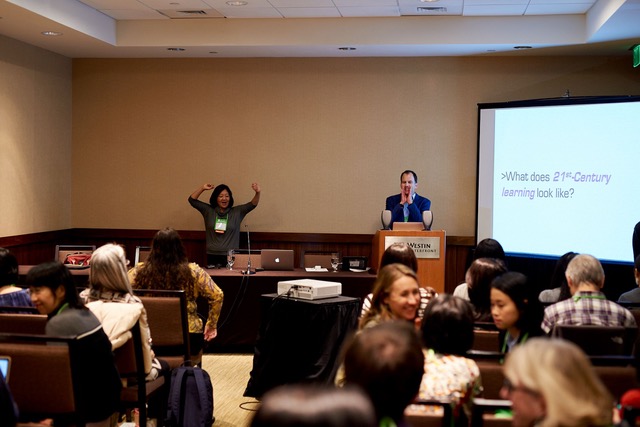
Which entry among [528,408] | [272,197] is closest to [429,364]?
[528,408]

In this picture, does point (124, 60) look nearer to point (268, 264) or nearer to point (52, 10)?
point (52, 10)

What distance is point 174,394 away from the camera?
4676 millimetres

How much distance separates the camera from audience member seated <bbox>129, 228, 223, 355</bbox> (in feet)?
17.6

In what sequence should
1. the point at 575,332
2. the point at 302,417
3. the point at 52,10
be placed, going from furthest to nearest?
the point at 52,10 < the point at 575,332 < the point at 302,417

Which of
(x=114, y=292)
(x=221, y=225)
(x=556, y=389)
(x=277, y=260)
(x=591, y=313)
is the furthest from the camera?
(x=221, y=225)

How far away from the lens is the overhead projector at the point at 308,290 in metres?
5.77

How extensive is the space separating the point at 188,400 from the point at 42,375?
148cm

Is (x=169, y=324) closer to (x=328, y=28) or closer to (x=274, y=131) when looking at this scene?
(x=328, y=28)

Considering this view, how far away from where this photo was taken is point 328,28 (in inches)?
335

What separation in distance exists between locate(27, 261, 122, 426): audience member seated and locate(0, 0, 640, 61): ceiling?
4491 millimetres

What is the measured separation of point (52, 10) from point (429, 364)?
595cm

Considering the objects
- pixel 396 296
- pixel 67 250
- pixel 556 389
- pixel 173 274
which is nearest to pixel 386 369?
pixel 556 389

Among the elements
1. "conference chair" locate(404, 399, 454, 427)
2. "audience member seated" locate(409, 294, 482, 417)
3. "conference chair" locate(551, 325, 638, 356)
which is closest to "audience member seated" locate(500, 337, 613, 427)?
"conference chair" locate(404, 399, 454, 427)

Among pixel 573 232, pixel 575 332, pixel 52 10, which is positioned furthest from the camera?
pixel 573 232
